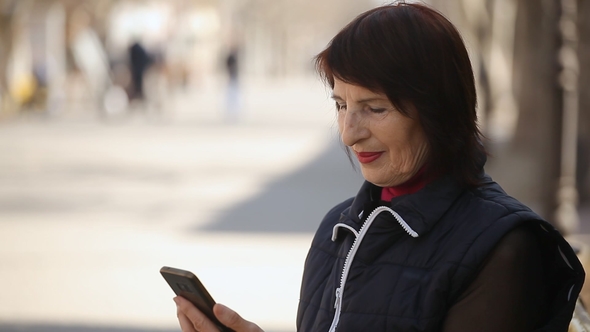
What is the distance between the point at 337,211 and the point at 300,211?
945cm

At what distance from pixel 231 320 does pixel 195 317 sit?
0.10 meters

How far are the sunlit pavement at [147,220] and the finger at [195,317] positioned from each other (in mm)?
676

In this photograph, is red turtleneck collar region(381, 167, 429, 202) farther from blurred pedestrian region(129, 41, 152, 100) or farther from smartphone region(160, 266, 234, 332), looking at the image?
blurred pedestrian region(129, 41, 152, 100)

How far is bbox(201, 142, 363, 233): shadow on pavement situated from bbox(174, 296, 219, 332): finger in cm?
811

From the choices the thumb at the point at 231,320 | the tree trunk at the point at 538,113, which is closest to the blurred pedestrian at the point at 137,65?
the tree trunk at the point at 538,113

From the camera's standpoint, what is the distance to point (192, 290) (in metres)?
2.46

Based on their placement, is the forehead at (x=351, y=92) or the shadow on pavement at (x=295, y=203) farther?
the shadow on pavement at (x=295, y=203)

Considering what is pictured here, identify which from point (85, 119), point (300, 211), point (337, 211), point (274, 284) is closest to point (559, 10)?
point (274, 284)

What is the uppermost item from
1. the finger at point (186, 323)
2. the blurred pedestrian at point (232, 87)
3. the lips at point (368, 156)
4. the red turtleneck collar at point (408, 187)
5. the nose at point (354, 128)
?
the blurred pedestrian at point (232, 87)

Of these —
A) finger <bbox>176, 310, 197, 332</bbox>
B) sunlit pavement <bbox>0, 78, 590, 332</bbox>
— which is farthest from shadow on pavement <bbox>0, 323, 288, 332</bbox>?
finger <bbox>176, 310, 197, 332</bbox>

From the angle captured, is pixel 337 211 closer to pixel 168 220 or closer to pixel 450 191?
pixel 450 191

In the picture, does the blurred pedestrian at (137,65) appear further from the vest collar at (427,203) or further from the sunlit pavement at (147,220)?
the vest collar at (427,203)

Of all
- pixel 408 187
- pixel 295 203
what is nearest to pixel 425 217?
pixel 408 187

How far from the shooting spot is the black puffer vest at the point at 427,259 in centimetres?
216
